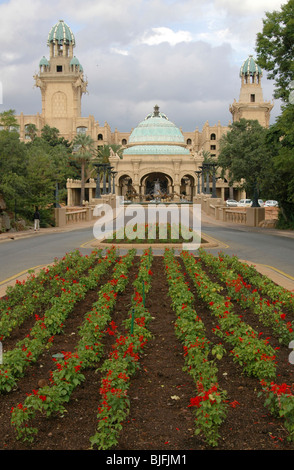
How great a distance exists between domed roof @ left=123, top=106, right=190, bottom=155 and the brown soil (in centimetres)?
8530

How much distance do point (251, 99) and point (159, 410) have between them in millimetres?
121863

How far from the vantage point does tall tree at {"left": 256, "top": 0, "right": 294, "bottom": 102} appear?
2598 centimetres

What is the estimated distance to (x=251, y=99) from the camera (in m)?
120

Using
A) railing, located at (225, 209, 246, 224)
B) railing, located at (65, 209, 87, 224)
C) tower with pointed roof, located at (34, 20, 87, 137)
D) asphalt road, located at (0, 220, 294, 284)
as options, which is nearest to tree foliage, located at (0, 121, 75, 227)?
railing, located at (65, 209, 87, 224)

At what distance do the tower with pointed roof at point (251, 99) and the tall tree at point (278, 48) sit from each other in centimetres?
9255

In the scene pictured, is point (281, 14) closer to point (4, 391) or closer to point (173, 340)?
point (173, 340)

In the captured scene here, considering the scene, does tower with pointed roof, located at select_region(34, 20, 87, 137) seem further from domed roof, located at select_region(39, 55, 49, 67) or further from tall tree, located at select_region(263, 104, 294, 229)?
tall tree, located at select_region(263, 104, 294, 229)

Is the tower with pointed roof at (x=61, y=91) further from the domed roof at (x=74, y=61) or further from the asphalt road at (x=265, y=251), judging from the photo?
the asphalt road at (x=265, y=251)

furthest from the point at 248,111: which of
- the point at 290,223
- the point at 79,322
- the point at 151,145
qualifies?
the point at 79,322

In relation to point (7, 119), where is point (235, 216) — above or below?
below

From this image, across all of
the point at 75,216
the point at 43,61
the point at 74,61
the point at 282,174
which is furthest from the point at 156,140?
the point at 282,174

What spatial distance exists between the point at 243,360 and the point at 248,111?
117333mm

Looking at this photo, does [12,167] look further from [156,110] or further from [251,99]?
[251,99]

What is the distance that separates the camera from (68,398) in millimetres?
5246
